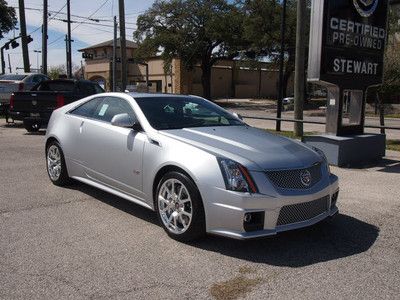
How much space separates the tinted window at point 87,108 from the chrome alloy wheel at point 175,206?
82.3 inches

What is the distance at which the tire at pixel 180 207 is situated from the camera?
15.1 feet

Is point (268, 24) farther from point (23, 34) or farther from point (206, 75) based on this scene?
point (23, 34)

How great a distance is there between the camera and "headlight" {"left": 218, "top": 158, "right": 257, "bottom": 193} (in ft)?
14.4

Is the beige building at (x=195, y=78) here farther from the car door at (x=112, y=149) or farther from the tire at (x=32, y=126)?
the car door at (x=112, y=149)

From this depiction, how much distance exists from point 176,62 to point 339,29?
47.2m

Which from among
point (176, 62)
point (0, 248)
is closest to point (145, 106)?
point (0, 248)

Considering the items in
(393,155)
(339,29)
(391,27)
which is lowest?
(393,155)

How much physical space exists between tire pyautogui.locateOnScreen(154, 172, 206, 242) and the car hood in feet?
1.33

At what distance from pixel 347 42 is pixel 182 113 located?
5.26 meters

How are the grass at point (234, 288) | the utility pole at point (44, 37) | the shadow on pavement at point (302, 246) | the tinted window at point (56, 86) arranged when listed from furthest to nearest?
the utility pole at point (44, 37), the tinted window at point (56, 86), the shadow on pavement at point (302, 246), the grass at point (234, 288)

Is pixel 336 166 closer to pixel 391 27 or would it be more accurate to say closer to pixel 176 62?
pixel 391 27

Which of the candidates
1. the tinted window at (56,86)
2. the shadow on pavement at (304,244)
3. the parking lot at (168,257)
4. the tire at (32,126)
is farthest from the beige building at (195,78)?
the shadow on pavement at (304,244)

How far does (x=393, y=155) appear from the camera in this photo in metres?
11.1

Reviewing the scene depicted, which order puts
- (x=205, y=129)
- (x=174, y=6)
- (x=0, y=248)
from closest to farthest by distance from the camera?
1. (x=0, y=248)
2. (x=205, y=129)
3. (x=174, y=6)
